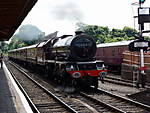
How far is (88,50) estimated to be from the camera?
13.3 m

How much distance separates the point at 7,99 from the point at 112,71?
1572 centimetres

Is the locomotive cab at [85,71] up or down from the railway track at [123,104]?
up

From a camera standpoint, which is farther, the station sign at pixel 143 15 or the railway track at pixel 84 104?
the station sign at pixel 143 15

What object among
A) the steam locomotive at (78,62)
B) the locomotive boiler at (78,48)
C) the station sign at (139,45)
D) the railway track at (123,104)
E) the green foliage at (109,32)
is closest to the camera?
the railway track at (123,104)

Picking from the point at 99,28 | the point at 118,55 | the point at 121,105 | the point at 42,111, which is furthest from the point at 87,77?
the point at 99,28

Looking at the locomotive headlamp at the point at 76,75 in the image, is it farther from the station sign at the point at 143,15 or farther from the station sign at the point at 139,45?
the station sign at the point at 143,15

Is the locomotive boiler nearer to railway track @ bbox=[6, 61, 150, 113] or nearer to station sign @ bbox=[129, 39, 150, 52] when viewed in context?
station sign @ bbox=[129, 39, 150, 52]

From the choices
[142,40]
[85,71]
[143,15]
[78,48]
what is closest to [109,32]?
[143,15]

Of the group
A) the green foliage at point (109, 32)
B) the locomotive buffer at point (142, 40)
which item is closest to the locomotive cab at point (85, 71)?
the locomotive buffer at point (142, 40)

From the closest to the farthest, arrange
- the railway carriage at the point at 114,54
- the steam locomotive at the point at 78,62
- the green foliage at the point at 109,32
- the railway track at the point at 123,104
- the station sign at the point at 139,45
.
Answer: the railway track at the point at 123,104, the steam locomotive at the point at 78,62, the station sign at the point at 139,45, the railway carriage at the point at 114,54, the green foliage at the point at 109,32

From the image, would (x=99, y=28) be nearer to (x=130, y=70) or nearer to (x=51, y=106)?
(x=130, y=70)

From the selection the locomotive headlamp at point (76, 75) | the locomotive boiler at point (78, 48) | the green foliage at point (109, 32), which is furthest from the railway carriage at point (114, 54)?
the green foliage at point (109, 32)

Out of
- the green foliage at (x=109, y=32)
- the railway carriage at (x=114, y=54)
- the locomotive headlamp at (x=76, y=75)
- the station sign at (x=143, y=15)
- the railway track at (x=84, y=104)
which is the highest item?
the green foliage at (x=109, y=32)

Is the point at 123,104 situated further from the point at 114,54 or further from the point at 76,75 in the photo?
the point at 114,54
